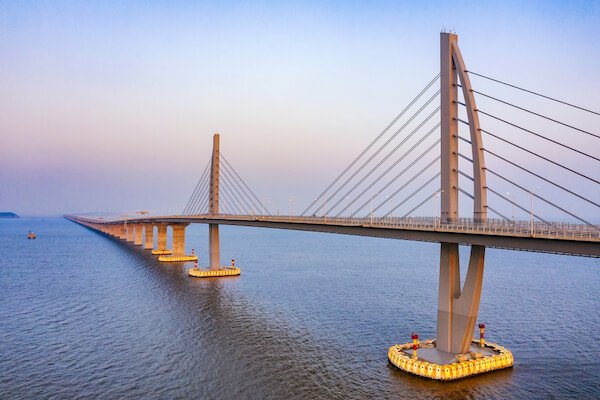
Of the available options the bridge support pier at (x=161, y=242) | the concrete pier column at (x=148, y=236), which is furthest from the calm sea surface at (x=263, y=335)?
the concrete pier column at (x=148, y=236)

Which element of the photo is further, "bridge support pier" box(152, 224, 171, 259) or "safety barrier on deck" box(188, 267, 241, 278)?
"bridge support pier" box(152, 224, 171, 259)

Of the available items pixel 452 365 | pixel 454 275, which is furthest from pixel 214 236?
pixel 452 365

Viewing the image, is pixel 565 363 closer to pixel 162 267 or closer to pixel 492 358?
pixel 492 358

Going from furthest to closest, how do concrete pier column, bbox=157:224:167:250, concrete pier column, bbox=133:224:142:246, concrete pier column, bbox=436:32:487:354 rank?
1. concrete pier column, bbox=133:224:142:246
2. concrete pier column, bbox=157:224:167:250
3. concrete pier column, bbox=436:32:487:354

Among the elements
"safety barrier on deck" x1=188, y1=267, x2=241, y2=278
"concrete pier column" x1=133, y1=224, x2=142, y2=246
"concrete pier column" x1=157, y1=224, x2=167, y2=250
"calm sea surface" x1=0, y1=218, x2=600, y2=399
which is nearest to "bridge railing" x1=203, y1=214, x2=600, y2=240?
"calm sea surface" x1=0, y1=218, x2=600, y2=399

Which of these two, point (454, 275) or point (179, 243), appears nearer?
point (454, 275)

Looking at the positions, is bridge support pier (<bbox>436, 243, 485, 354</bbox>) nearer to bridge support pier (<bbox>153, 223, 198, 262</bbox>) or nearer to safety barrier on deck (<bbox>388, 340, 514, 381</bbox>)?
safety barrier on deck (<bbox>388, 340, 514, 381</bbox>)

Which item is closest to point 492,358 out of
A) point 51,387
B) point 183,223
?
point 51,387

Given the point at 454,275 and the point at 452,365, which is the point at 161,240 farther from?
the point at 452,365
